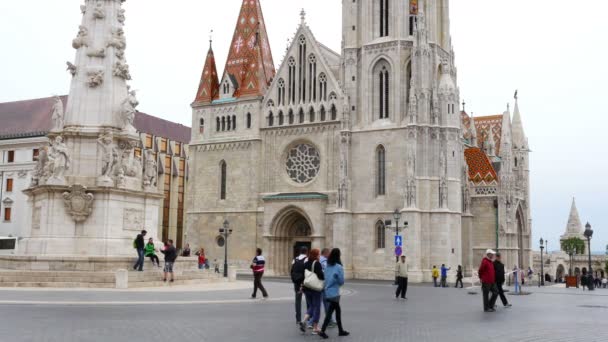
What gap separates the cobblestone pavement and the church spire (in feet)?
170

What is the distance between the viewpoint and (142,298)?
1812 centimetres

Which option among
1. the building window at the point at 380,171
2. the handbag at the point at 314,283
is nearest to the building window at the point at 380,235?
the building window at the point at 380,171

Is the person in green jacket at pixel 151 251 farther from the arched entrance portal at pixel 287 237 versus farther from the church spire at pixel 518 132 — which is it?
the church spire at pixel 518 132

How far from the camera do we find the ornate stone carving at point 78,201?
22.9 metres

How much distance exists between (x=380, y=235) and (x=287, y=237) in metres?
7.30

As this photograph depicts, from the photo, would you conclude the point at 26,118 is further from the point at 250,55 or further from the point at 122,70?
the point at 122,70

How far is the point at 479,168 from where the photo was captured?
57625 millimetres

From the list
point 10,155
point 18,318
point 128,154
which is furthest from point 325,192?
point 18,318

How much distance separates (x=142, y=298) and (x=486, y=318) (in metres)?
8.82

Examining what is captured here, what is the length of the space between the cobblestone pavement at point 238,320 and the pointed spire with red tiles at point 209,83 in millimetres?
36059

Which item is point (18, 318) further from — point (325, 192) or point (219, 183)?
point (219, 183)

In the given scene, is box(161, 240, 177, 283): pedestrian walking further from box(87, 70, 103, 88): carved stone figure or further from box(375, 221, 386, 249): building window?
box(375, 221, 386, 249): building window

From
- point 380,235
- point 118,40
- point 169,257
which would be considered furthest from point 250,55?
point 169,257

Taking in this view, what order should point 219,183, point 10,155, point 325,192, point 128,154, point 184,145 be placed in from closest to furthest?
point 128,154 → point 325,192 → point 219,183 → point 10,155 → point 184,145
